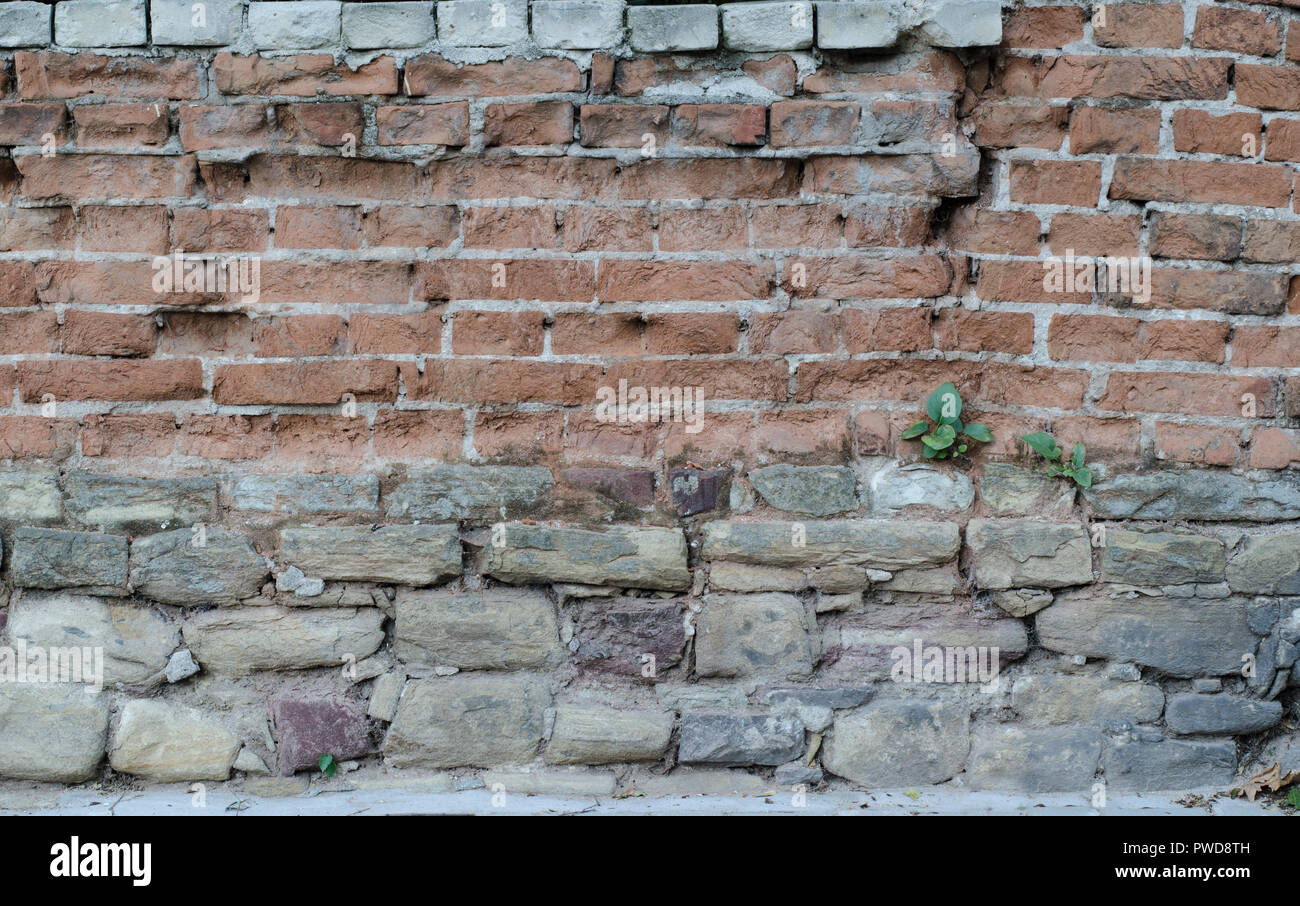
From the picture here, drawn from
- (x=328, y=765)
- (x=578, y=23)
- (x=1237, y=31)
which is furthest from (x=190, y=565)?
(x=1237, y=31)

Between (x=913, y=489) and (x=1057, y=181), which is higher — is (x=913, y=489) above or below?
below

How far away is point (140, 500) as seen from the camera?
91.6 inches

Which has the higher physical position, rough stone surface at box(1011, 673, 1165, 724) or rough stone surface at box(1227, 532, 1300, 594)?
rough stone surface at box(1227, 532, 1300, 594)

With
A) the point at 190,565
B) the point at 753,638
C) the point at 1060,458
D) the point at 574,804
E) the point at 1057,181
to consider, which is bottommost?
the point at 574,804

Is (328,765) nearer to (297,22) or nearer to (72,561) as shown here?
(72,561)

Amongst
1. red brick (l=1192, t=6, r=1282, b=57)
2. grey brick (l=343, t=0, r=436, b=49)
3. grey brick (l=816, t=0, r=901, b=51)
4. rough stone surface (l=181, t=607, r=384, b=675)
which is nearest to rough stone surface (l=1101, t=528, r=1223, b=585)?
red brick (l=1192, t=6, r=1282, b=57)

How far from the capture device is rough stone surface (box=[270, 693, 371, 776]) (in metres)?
2.32

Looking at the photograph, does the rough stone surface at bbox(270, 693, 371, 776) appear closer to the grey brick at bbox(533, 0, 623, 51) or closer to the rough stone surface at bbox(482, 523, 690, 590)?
the rough stone surface at bbox(482, 523, 690, 590)

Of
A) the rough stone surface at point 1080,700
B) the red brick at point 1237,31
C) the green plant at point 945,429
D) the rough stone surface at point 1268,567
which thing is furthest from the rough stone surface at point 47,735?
the red brick at point 1237,31

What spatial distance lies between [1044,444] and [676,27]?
1.23 metres

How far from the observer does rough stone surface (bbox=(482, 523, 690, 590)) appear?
2299 millimetres

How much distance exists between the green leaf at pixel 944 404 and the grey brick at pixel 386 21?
1.38 m

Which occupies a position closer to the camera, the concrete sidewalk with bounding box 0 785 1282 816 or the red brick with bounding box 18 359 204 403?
the concrete sidewalk with bounding box 0 785 1282 816

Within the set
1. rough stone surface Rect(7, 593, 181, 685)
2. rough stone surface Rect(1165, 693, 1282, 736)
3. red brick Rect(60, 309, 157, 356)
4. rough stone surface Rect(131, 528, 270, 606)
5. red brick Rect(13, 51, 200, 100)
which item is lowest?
rough stone surface Rect(1165, 693, 1282, 736)
